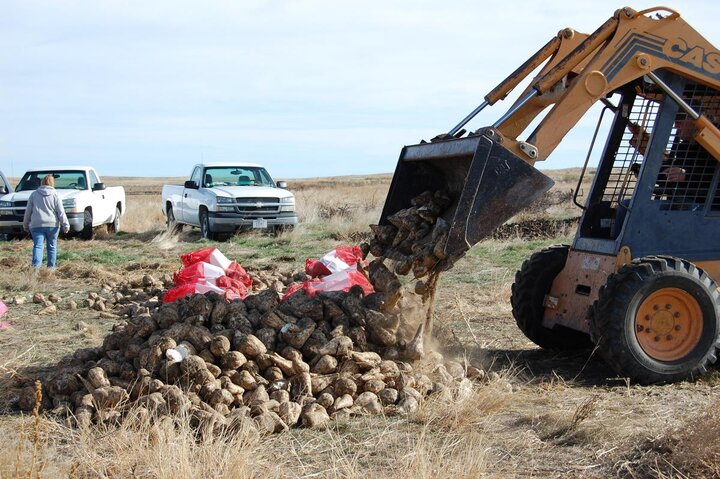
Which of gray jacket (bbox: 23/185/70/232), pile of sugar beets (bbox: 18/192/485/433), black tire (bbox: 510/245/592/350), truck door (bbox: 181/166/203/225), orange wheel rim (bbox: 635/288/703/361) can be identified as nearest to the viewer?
pile of sugar beets (bbox: 18/192/485/433)

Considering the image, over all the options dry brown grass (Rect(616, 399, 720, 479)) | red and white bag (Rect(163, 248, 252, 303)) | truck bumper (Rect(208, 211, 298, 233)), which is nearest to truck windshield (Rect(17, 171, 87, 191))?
truck bumper (Rect(208, 211, 298, 233))

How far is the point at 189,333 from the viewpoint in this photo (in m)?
6.58

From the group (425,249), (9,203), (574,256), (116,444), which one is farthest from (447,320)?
(9,203)

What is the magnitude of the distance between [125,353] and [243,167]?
1405cm

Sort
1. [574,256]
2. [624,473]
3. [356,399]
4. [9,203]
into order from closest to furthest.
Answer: [624,473], [356,399], [574,256], [9,203]

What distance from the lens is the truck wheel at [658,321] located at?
6.70 metres

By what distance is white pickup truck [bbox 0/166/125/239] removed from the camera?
63.3ft

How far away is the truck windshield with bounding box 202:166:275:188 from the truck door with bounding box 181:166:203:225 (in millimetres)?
247

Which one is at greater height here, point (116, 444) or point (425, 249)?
point (425, 249)

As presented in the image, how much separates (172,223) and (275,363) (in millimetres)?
15899

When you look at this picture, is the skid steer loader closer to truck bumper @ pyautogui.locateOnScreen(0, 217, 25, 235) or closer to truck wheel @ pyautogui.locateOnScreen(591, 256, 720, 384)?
truck wheel @ pyautogui.locateOnScreen(591, 256, 720, 384)

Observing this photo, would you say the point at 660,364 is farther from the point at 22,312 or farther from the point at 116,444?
the point at 22,312

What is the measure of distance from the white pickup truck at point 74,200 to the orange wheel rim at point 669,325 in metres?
14.9

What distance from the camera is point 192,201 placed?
66.1 feet
